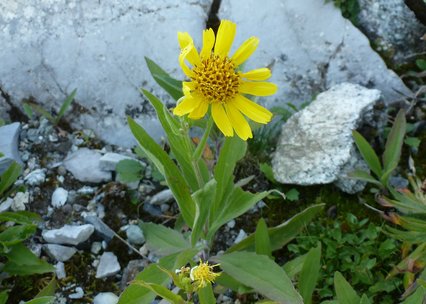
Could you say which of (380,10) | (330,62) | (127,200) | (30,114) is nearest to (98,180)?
(127,200)

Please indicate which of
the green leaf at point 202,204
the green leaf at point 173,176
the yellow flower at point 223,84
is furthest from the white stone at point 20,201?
the yellow flower at point 223,84

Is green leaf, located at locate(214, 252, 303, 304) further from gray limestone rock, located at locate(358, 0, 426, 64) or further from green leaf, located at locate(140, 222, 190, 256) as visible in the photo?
gray limestone rock, located at locate(358, 0, 426, 64)

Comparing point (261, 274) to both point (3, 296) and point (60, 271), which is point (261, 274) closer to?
point (60, 271)

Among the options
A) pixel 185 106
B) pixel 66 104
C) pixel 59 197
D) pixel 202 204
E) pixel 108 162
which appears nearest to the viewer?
pixel 185 106

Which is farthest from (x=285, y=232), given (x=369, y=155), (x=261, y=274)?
(x=369, y=155)

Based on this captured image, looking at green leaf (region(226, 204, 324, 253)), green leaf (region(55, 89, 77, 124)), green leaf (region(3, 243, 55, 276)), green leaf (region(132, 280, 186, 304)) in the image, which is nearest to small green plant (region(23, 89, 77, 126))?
green leaf (region(55, 89, 77, 124))
